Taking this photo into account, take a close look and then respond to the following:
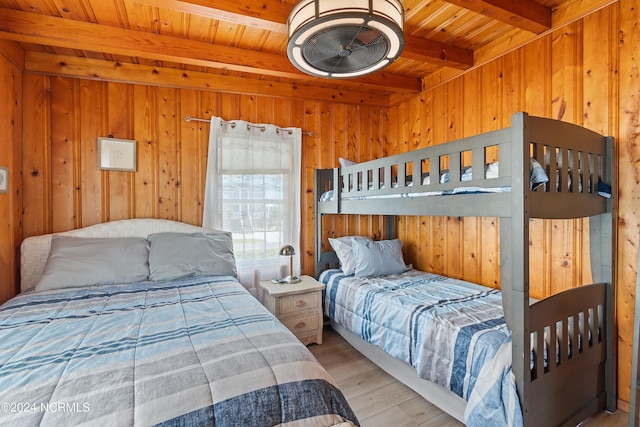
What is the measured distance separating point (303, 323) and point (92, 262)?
5.19ft

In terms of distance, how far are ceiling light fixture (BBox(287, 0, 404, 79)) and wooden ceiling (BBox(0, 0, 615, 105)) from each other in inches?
22.2

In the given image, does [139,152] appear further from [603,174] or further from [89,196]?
[603,174]

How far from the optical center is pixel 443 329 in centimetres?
173

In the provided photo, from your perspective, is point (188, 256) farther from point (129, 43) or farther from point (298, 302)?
point (129, 43)

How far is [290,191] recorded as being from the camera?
3.10 metres

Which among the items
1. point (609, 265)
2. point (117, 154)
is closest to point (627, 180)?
point (609, 265)

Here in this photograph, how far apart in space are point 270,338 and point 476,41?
105 inches

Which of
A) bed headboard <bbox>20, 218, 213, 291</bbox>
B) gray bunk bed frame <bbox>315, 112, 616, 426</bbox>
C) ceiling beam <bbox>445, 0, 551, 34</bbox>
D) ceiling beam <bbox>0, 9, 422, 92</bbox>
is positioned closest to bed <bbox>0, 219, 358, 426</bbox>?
bed headboard <bbox>20, 218, 213, 291</bbox>

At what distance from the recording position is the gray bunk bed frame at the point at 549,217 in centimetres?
137

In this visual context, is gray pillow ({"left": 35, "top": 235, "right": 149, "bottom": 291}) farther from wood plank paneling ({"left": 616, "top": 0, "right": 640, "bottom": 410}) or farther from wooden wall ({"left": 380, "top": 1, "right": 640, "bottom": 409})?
wood plank paneling ({"left": 616, "top": 0, "right": 640, "bottom": 410})

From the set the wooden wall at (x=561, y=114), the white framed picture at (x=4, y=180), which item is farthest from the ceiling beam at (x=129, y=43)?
the wooden wall at (x=561, y=114)

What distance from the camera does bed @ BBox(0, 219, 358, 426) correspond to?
837mm

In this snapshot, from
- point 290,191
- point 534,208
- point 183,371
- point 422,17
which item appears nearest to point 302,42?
point 422,17

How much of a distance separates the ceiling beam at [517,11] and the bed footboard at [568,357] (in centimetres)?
163
